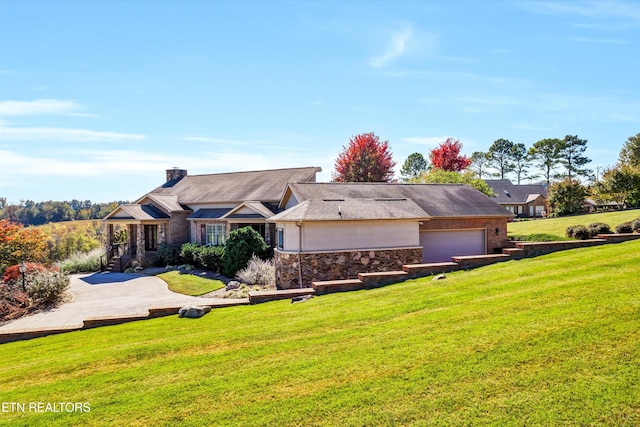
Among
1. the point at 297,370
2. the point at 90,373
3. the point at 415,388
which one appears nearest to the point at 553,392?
the point at 415,388

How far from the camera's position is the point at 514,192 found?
6781cm

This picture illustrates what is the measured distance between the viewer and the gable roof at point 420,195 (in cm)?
2305

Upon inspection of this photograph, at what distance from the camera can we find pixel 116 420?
6.40m

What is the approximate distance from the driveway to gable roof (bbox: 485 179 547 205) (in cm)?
5527

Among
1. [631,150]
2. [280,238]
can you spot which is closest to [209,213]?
[280,238]

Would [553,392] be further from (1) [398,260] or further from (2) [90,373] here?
(1) [398,260]

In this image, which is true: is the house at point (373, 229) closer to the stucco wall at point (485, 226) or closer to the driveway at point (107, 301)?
the stucco wall at point (485, 226)

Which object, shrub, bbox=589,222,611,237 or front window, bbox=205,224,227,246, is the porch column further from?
shrub, bbox=589,222,611,237

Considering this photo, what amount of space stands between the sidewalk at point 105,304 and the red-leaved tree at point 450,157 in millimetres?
40104

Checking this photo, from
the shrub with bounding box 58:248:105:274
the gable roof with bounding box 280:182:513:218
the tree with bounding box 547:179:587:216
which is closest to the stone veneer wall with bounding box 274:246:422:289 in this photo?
the gable roof with bounding box 280:182:513:218

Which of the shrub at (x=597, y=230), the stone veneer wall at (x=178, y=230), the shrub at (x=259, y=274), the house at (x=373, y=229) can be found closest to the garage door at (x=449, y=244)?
the house at (x=373, y=229)

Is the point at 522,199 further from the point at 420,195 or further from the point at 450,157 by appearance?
the point at 420,195

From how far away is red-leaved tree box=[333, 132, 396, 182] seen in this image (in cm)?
4350

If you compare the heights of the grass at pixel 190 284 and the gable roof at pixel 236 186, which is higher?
the gable roof at pixel 236 186
